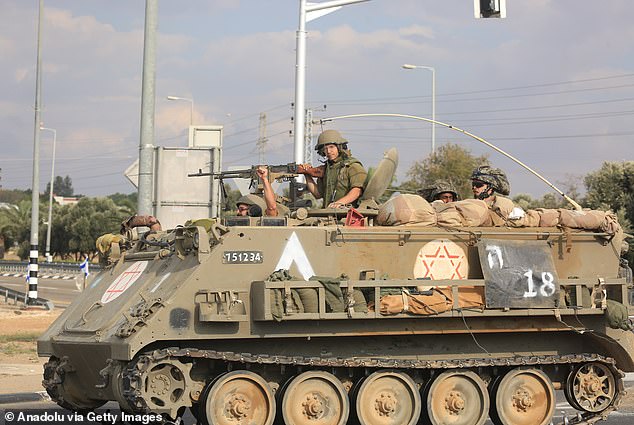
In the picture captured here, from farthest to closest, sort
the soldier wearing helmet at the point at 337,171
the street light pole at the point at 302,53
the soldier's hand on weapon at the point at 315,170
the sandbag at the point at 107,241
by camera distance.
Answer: the street light pole at the point at 302,53
the soldier's hand on weapon at the point at 315,170
the sandbag at the point at 107,241
the soldier wearing helmet at the point at 337,171

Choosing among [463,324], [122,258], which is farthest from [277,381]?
[122,258]

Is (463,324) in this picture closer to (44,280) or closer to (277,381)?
(277,381)

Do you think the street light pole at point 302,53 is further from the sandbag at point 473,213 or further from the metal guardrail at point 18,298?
the metal guardrail at point 18,298

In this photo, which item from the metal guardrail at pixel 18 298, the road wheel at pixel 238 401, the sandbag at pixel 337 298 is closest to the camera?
the road wheel at pixel 238 401

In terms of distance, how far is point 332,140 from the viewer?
1373 centimetres

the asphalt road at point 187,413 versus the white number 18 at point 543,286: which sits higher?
the white number 18 at point 543,286

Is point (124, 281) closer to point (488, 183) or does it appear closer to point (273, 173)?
point (273, 173)

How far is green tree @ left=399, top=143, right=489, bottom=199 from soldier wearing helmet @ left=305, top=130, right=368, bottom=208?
89.6ft

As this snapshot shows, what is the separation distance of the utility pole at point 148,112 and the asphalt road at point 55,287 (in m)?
21.1

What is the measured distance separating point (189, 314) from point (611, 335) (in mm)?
4893

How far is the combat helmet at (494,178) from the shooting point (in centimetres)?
1345

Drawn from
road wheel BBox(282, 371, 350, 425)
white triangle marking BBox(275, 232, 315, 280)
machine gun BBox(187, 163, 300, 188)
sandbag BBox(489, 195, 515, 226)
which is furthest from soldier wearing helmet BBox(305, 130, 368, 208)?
road wheel BBox(282, 371, 350, 425)

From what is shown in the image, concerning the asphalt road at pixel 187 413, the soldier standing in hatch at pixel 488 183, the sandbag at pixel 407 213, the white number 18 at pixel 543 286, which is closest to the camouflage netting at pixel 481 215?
the sandbag at pixel 407 213

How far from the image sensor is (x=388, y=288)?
11.5 meters
